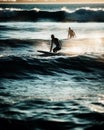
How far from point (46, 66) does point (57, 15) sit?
5108 centimetres

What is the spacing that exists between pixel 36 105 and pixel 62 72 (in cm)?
592

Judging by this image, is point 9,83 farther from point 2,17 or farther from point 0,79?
point 2,17

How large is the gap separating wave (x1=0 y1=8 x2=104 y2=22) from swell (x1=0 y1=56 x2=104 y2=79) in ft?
149

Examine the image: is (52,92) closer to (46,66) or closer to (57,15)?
(46,66)

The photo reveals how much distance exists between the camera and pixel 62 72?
16.3 meters

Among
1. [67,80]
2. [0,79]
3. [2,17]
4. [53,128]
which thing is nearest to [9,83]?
[0,79]

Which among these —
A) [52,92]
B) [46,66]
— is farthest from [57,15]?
[52,92]

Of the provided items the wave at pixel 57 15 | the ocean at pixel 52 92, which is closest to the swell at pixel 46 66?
the ocean at pixel 52 92

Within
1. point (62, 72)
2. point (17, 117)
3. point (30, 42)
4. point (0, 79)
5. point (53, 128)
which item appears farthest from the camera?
point (30, 42)

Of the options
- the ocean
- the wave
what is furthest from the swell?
the wave

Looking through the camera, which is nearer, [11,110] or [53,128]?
[53,128]

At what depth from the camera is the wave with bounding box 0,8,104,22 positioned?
6462cm

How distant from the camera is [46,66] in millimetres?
17375

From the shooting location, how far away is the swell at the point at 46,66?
16094 mm
